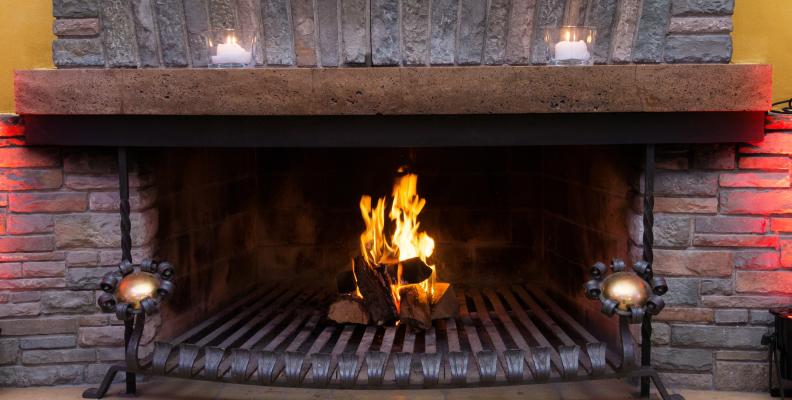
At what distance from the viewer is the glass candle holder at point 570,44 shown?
11.1 feet

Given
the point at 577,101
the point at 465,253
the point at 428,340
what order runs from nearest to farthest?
the point at 577,101, the point at 428,340, the point at 465,253

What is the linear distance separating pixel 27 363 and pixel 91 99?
139 cm

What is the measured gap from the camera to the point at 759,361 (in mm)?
3711

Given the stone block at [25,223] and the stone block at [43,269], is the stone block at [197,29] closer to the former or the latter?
the stone block at [25,223]

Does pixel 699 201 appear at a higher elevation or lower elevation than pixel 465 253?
higher

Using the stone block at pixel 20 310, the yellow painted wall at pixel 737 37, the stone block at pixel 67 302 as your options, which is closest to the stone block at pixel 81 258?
the stone block at pixel 67 302

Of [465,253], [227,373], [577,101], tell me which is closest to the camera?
[577,101]

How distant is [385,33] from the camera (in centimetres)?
348

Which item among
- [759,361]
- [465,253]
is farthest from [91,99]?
[759,361]

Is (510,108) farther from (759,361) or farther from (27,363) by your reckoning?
(27,363)

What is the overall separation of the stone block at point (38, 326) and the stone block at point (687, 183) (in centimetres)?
299

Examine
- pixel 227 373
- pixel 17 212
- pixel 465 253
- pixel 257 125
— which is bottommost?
pixel 227 373

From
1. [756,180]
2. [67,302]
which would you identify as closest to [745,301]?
[756,180]

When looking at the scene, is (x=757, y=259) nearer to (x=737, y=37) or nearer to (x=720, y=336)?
(x=720, y=336)
